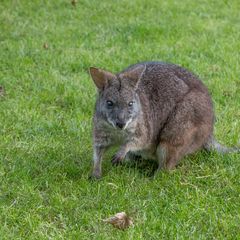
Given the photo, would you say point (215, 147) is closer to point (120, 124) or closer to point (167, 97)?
point (167, 97)

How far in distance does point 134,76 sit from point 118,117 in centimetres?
42

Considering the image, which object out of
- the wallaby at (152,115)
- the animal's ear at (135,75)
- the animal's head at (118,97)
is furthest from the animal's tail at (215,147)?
the animal's ear at (135,75)

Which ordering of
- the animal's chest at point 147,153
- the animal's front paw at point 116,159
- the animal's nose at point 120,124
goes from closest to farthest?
1. the animal's nose at point 120,124
2. the animal's front paw at point 116,159
3. the animal's chest at point 147,153

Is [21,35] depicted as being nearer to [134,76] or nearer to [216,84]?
[216,84]

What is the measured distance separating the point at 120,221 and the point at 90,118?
205 cm

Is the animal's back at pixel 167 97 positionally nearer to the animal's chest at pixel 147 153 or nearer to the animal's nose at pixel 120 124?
the animal's chest at pixel 147 153

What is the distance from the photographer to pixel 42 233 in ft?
13.5

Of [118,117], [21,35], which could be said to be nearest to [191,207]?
[118,117]

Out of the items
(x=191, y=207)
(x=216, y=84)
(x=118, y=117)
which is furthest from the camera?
(x=216, y=84)

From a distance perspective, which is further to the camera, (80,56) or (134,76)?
(80,56)

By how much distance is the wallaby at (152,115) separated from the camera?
4.94 metres

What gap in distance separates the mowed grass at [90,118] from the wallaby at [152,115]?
171 mm

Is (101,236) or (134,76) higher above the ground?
(134,76)

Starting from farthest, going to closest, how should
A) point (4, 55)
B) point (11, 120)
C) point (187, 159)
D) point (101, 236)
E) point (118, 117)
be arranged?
point (4, 55) → point (11, 120) → point (187, 159) → point (118, 117) → point (101, 236)
